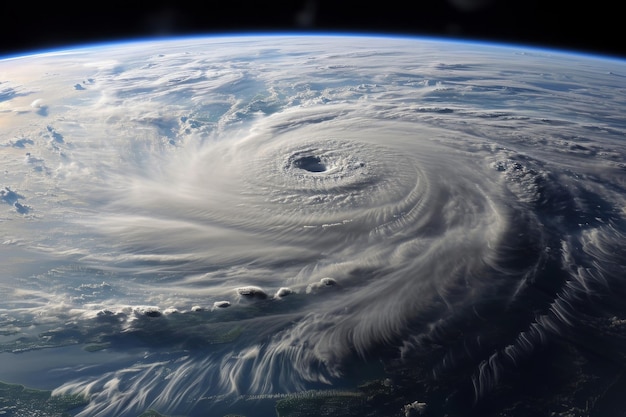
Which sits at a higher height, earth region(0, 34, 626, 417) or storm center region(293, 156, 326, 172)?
storm center region(293, 156, 326, 172)

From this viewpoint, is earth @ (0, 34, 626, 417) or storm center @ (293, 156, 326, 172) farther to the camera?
storm center @ (293, 156, 326, 172)

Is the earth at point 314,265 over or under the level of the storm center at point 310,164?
under

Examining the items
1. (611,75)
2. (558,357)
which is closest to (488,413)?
(558,357)

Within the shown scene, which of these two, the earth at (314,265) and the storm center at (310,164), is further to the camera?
the storm center at (310,164)
